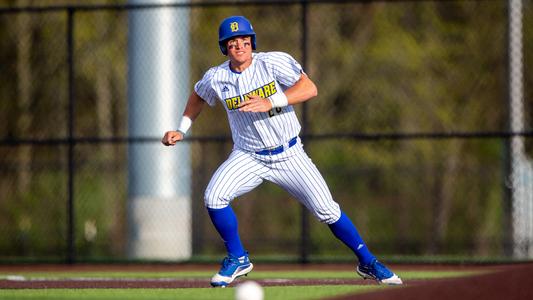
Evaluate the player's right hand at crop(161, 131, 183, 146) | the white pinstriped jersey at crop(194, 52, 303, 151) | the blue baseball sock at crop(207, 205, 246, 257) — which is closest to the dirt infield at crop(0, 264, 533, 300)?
the blue baseball sock at crop(207, 205, 246, 257)

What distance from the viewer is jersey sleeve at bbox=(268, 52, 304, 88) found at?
8836 mm

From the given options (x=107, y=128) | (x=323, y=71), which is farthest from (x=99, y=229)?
(x=323, y=71)

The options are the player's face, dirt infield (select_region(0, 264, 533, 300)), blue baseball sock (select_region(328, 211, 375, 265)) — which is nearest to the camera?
dirt infield (select_region(0, 264, 533, 300))

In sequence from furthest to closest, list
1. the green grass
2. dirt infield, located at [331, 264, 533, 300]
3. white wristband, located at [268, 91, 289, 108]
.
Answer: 1. the green grass
2. white wristband, located at [268, 91, 289, 108]
3. dirt infield, located at [331, 264, 533, 300]

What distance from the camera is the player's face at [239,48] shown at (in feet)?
28.7

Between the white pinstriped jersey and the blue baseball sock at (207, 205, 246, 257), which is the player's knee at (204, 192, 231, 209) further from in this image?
the white pinstriped jersey

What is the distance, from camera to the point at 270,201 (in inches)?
883

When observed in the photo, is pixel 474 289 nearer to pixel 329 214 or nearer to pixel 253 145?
pixel 329 214

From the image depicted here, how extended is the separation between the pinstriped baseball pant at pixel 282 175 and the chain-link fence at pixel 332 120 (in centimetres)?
1124

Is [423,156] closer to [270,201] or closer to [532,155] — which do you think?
[532,155]

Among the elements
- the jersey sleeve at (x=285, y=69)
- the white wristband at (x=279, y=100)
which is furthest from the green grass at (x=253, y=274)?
the white wristband at (x=279, y=100)

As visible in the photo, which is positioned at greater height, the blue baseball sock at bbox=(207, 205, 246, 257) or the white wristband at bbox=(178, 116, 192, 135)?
the white wristband at bbox=(178, 116, 192, 135)

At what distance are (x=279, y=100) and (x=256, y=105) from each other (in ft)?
0.88

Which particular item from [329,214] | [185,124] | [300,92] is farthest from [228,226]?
[300,92]
